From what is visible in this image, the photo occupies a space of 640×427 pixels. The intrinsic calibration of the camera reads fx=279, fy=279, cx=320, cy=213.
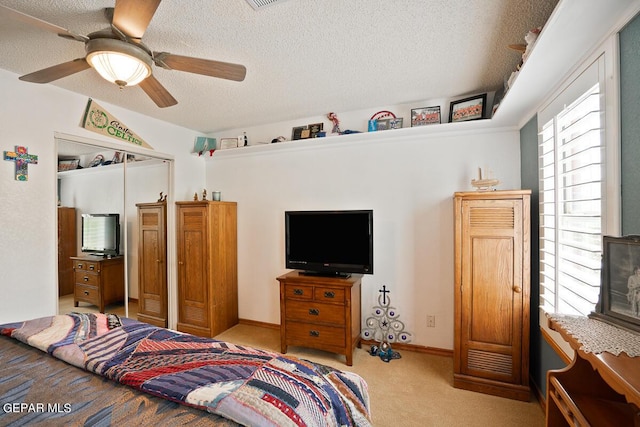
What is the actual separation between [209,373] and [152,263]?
2700 millimetres

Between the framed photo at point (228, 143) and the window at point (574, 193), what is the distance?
3.22 metres

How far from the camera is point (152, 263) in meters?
3.37

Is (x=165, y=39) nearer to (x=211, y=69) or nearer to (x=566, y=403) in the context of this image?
(x=211, y=69)

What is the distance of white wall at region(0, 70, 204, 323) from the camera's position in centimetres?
216

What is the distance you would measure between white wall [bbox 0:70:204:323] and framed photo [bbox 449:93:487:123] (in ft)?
11.7

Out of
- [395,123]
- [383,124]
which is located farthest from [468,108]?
[383,124]

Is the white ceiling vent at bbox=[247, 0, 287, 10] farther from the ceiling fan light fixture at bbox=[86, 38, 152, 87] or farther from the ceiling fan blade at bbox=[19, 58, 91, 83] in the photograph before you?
the ceiling fan blade at bbox=[19, 58, 91, 83]

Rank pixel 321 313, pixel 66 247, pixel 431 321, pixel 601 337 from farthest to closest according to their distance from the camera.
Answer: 1. pixel 431 321
2. pixel 321 313
3. pixel 66 247
4. pixel 601 337

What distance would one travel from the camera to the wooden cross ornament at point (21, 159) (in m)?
2.19

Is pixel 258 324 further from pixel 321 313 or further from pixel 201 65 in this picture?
pixel 201 65

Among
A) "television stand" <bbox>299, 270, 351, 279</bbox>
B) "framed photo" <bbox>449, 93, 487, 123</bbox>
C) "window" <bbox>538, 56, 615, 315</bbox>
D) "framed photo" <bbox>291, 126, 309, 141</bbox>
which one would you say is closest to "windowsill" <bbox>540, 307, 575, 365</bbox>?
"window" <bbox>538, 56, 615, 315</bbox>

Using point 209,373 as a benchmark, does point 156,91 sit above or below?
above

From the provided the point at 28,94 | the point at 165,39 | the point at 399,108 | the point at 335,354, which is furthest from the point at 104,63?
the point at 335,354

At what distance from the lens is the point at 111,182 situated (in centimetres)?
297
